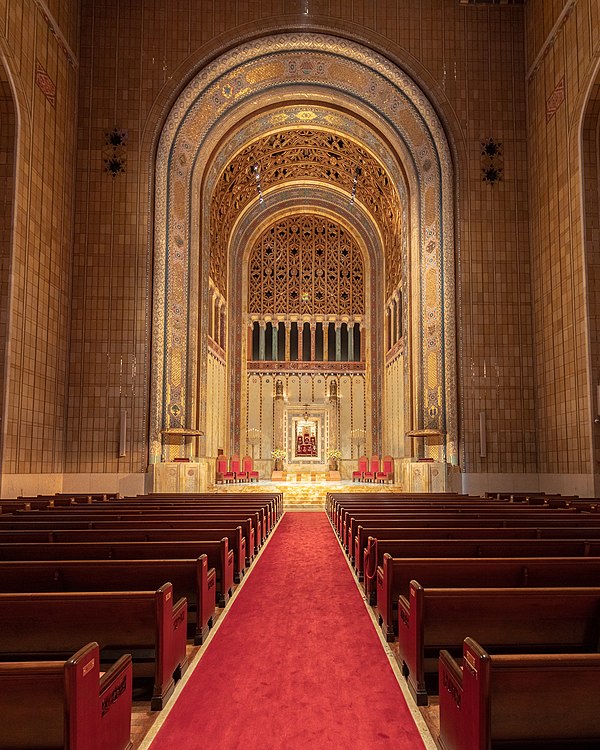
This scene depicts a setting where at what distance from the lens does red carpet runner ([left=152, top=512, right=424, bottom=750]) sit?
8.10ft

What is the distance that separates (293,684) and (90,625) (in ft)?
3.51

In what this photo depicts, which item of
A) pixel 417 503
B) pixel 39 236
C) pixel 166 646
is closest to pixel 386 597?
pixel 166 646

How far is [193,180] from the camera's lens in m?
15.1

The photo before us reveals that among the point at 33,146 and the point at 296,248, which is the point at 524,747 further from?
the point at 296,248

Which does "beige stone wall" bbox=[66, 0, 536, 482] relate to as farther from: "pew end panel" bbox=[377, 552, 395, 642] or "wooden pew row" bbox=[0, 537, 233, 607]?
"pew end panel" bbox=[377, 552, 395, 642]

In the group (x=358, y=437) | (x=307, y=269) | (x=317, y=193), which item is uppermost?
(x=317, y=193)

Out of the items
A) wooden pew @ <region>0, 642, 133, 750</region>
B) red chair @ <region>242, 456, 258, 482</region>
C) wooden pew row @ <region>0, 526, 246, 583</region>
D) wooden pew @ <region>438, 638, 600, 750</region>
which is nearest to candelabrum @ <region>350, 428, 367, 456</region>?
red chair @ <region>242, 456, 258, 482</region>

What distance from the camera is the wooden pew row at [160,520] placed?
5328mm

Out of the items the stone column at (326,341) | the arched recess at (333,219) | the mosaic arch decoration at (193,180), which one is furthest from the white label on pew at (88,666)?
the stone column at (326,341)

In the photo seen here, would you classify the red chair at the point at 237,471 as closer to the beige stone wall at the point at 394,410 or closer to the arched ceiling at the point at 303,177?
the beige stone wall at the point at 394,410

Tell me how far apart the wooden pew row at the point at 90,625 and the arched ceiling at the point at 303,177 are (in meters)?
16.1

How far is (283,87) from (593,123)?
7.87m

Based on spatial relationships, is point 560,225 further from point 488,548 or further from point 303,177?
point 303,177

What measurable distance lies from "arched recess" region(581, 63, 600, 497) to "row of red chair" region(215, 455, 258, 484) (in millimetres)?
11289
